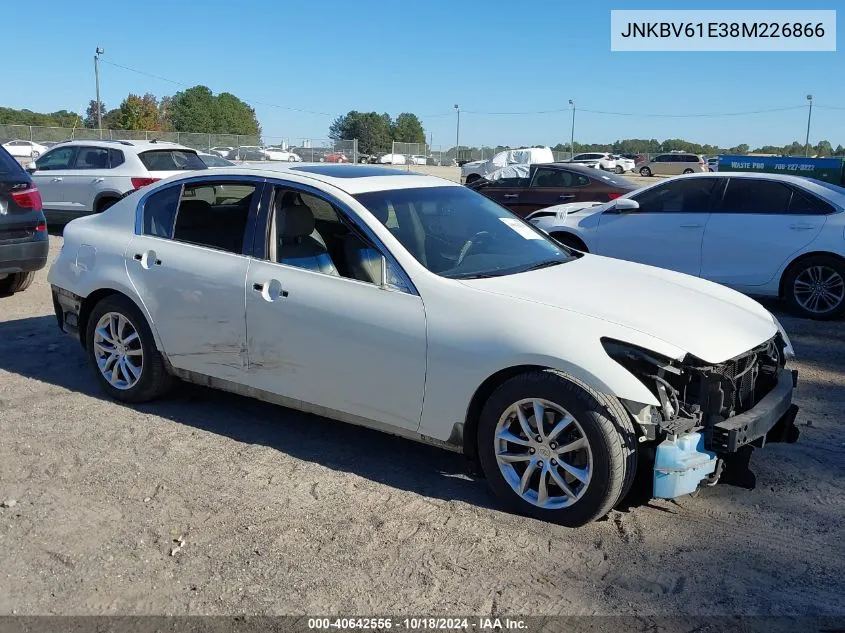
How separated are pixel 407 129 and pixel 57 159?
303 ft

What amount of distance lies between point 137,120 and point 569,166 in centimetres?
6368

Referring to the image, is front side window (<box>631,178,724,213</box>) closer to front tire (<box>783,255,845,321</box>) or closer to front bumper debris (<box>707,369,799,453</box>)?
front tire (<box>783,255,845,321</box>)

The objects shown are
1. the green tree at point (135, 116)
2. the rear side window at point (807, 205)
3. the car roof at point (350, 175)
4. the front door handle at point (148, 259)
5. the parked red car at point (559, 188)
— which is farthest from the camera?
the green tree at point (135, 116)

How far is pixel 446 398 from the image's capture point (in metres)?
4.11

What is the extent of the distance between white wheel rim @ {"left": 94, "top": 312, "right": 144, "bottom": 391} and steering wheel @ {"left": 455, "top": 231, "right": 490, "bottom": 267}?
222 cm

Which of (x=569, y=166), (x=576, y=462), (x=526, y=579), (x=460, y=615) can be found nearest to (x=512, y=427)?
(x=576, y=462)

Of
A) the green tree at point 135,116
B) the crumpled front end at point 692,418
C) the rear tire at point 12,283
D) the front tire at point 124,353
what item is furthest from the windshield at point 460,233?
the green tree at point 135,116

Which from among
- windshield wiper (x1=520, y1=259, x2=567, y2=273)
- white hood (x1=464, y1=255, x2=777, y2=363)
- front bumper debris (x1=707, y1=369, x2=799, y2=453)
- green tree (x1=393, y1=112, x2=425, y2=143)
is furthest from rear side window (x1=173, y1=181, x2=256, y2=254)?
green tree (x1=393, y1=112, x2=425, y2=143)

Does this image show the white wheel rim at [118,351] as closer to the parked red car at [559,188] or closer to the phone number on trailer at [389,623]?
the phone number on trailer at [389,623]

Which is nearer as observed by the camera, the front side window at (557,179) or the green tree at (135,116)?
the front side window at (557,179)

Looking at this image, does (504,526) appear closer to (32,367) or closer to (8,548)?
(8,548)

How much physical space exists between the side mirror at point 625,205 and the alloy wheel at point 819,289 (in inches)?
71.9

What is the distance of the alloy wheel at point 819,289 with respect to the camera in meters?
8.53

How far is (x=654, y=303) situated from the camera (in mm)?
4230
